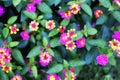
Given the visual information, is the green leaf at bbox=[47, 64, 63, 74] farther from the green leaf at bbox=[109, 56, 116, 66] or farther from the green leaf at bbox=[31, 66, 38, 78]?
the green leaf at bbox=[109, 56, 116, 66]

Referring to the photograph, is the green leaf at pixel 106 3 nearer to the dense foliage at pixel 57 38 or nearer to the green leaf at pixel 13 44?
the dense foliage at pixel 57 38

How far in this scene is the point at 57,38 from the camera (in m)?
1.95

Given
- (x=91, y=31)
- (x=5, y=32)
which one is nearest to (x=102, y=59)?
(x=91, y=31)

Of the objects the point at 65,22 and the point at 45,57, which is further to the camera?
the point at 65,22

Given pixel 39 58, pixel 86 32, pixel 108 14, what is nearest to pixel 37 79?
pixel 39 58

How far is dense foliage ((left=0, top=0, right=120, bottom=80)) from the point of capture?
191 centimetres

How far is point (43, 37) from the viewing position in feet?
6.34

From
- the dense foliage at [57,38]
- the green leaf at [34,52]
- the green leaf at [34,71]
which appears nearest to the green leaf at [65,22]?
the dense foliage at [57,38]

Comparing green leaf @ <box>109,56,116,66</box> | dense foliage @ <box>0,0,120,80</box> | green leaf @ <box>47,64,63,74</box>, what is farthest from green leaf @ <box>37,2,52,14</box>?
green leaf @ <box>109,56,116,66</box>

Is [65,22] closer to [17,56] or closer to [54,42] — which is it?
[54,42]

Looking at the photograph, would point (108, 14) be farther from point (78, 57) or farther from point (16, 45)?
point (16, 45)

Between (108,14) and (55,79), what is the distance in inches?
21.3

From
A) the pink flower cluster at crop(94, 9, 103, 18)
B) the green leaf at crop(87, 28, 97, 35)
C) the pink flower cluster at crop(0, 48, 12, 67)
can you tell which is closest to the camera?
the pink flower cluster at crop(0, 48, 12, 67)

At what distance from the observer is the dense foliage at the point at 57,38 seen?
6.25 feet
